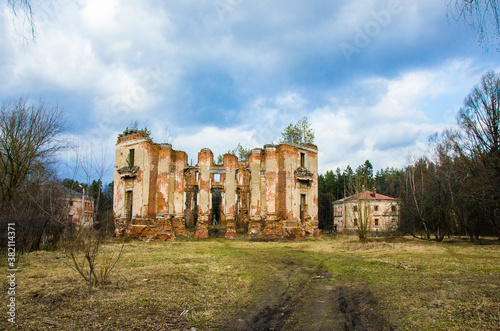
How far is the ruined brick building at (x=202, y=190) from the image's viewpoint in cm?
2561

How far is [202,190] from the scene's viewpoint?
26.8 metres

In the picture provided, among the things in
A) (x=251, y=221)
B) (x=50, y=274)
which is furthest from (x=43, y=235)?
(x=251, y=221)

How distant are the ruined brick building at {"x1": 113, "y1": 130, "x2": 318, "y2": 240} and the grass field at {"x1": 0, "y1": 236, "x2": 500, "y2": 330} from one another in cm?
1494

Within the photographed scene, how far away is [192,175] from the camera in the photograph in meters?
27.9

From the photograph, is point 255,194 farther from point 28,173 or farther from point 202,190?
point 28,173

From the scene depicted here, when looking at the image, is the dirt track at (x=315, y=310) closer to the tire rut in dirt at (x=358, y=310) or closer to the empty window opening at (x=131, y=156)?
the tire rut in dirt at (x=358, y=310)

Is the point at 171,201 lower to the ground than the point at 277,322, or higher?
higher

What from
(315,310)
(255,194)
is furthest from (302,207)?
(315,310)

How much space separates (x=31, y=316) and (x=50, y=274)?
13.8ft

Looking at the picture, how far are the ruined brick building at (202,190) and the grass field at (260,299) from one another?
14.9m

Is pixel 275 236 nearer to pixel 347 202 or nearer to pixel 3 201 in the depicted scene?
pixel 3 201

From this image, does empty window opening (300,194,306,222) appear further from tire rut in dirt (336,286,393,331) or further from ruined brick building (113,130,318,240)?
tire rut in dirt (336,286,393,331)

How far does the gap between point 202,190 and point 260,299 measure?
20085 mm

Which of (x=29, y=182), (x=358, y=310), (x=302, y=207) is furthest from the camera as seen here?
(x=302, y=207)
